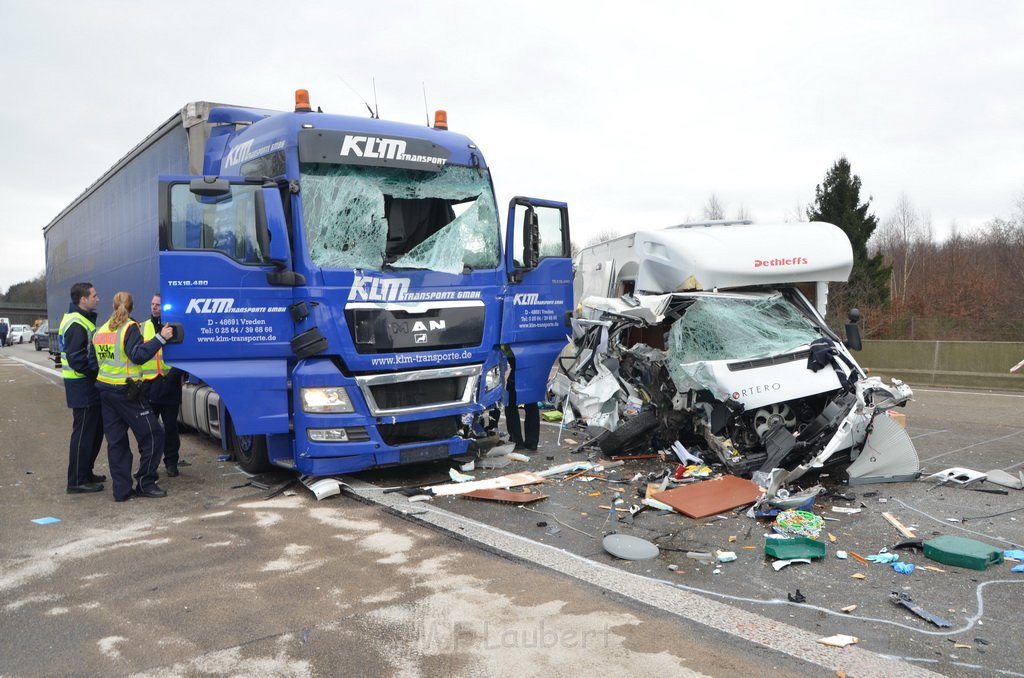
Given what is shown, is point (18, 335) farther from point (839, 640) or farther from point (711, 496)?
point (839, 640)

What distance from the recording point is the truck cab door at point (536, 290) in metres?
7.54

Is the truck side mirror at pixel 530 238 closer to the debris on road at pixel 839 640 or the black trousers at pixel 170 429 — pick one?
the black trousers at pixel 170 429

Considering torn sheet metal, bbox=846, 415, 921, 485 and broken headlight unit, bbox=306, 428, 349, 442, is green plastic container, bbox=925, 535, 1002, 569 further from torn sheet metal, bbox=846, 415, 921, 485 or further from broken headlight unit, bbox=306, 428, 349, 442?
broken headlight unit, bbox=306, 428, 349, 442

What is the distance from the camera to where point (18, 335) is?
58.0m

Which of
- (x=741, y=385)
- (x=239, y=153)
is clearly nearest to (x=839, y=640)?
(x=741, y=385)

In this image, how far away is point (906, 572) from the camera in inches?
179

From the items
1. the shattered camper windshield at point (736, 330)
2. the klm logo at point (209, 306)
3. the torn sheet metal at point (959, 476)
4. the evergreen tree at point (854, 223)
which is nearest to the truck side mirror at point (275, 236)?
the klm logo at point (209, 306)

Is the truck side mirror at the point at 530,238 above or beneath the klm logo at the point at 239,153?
beneath

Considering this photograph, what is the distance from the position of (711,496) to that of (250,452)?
4.37m

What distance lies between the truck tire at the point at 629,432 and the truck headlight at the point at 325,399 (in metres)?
2.87

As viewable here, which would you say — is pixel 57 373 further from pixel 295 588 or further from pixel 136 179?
pixel 295 588

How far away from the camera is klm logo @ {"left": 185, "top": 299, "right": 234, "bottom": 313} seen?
5980 mm

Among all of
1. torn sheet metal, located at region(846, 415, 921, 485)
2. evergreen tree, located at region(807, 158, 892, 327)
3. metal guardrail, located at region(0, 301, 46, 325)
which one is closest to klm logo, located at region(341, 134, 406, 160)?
torn sheet metal, located at region(846, 415, 921, 485)

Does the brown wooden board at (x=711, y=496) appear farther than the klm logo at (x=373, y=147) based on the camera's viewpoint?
No
